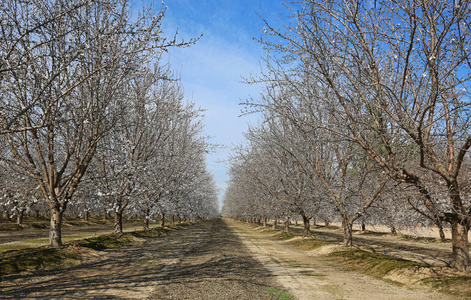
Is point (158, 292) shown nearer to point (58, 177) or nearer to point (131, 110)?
point (58, 177)

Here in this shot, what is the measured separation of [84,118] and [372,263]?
39.0 feet

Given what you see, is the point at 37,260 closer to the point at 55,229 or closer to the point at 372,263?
the point at 55,229

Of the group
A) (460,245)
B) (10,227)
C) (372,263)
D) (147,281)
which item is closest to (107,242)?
(147,281)

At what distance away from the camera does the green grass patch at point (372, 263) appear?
10555 mm

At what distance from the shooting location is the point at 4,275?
28.1 feet

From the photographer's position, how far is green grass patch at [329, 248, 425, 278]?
1055cm

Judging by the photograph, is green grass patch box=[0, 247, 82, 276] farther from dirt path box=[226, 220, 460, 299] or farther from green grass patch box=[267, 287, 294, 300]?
dirt path box=[226, 220, 460, 299]

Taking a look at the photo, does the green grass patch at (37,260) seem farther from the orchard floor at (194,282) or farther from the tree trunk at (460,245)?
the tree trunk at (460,245)

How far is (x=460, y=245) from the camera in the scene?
8867 millimetres

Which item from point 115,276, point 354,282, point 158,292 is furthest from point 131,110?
point 354,282

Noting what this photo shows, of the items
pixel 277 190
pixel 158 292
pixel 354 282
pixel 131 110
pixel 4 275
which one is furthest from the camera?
pixel 277 190

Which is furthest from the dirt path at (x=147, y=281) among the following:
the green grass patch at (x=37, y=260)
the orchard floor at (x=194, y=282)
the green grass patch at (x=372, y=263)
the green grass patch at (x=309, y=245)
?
the green grass patch at (x=309, y=245)

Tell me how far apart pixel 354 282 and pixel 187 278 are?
499cm

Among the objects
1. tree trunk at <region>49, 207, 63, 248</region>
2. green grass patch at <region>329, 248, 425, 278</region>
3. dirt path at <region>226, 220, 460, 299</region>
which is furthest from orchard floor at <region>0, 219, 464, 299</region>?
tree trunk at <region>49, 207, 63, 248</region>
